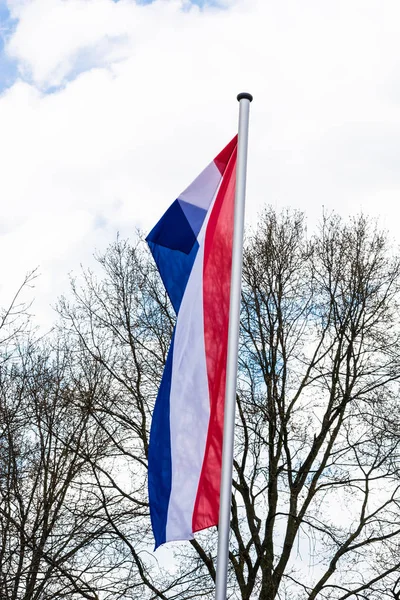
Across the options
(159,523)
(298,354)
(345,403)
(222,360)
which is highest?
(298,354)

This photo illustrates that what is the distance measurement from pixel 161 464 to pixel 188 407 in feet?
1.58

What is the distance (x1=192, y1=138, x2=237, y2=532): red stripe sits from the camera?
573 centimetres

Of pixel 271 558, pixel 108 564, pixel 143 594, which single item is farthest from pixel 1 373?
pixel 271 558

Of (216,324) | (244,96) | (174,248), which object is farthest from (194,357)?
(244,96)

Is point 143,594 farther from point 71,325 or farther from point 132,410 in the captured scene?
point 71,325

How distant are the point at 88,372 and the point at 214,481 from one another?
1065 centimetres

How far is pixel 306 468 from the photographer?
15.4 metres

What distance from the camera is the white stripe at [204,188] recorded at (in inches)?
264

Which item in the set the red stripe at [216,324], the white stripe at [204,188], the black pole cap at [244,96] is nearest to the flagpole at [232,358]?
the black pole cap at [244,96]

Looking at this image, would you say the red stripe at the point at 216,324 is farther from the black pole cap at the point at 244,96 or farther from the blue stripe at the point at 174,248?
the black pole cap at the point at 244,96

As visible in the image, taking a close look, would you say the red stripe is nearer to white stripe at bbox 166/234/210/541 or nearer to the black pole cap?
white stripe at bbox 166/234/210/541

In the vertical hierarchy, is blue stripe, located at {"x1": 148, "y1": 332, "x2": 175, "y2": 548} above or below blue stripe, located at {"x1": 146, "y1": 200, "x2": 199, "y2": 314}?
below

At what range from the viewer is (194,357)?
20.4ft

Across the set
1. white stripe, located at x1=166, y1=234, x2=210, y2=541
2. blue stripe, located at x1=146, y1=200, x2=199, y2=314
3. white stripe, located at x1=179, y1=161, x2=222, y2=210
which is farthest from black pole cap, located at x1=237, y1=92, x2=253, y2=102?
white stripe, located at x1=166, y1=234, x2=210, y2=541
